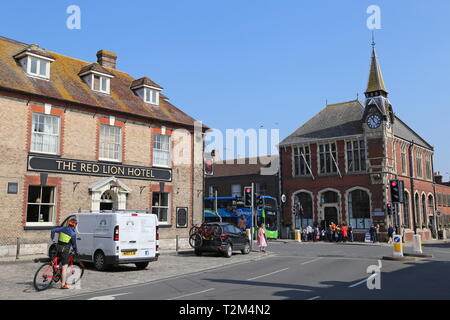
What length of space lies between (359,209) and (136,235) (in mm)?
27985

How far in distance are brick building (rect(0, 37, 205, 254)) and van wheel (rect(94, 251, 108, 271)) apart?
18.4 feet

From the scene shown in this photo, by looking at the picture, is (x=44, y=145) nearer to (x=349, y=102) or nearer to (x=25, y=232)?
(x=25, y=232)

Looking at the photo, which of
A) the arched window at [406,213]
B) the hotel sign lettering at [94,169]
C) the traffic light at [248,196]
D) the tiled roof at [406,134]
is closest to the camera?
the hotel sign lettering at [94,169]

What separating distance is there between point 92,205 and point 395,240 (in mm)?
14941

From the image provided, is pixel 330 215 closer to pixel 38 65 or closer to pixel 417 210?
pixel 417 210

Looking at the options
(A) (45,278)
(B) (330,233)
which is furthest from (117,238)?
(B) (330,233)

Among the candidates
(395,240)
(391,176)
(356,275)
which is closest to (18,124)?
(356,275)

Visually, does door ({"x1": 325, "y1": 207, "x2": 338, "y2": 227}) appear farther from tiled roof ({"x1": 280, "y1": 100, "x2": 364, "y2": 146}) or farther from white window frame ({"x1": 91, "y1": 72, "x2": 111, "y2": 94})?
white window frame ({"x1": 91, "y1": 72, "x2": 111, "y2": 94})

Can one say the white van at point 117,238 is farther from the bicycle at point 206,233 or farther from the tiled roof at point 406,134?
the tiled roof at point 406,134

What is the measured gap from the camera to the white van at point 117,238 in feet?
49.0

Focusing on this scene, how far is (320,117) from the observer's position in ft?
149

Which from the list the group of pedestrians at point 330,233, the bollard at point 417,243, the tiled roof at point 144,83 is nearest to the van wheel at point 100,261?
the tiled roof at point 144,83

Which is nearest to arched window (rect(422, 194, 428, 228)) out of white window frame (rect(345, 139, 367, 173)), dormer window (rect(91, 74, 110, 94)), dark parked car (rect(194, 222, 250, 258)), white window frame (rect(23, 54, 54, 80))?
white window frame (rect(345, 139, 367, 173))

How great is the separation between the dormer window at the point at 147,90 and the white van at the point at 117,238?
12.2 m
